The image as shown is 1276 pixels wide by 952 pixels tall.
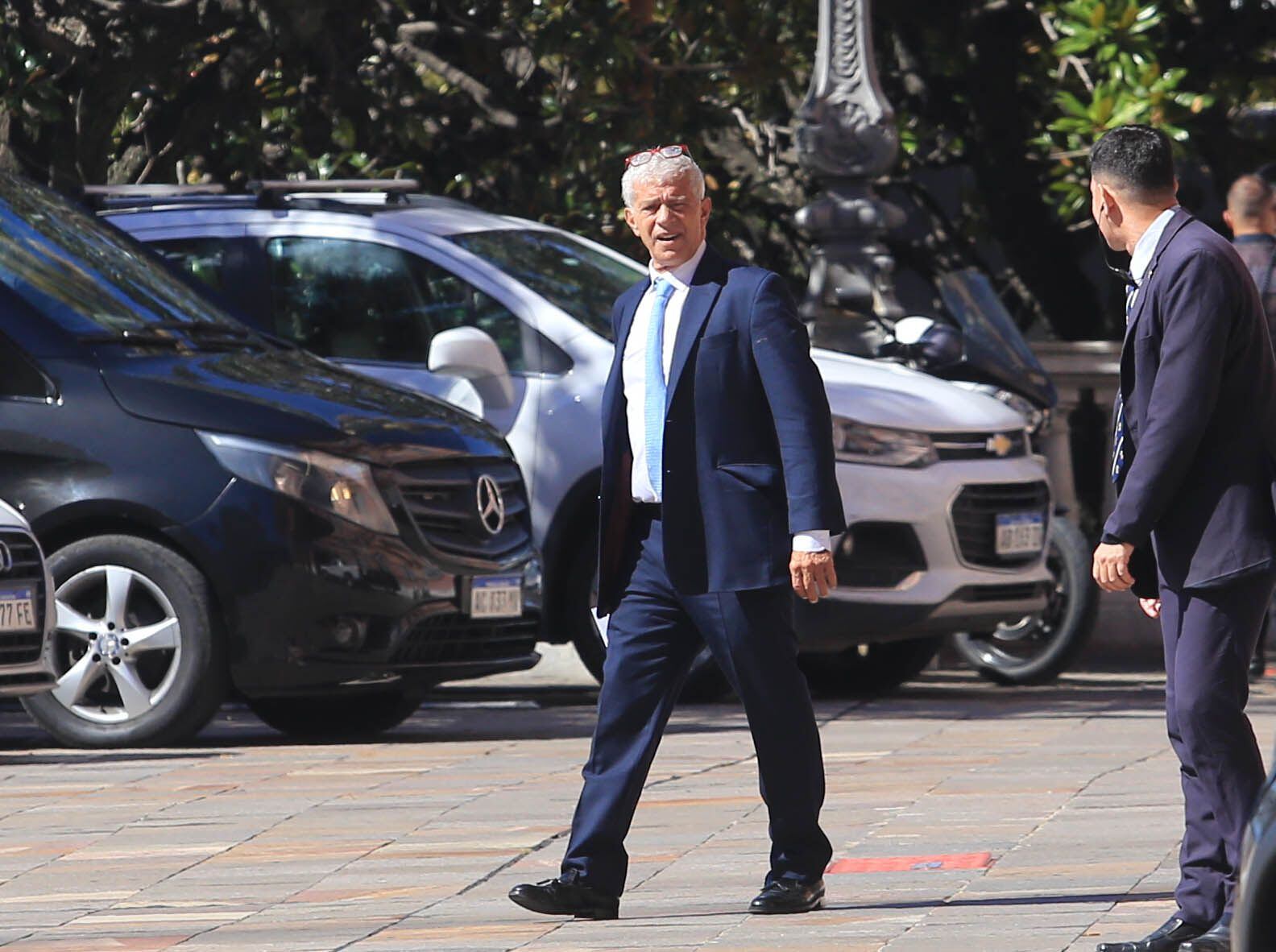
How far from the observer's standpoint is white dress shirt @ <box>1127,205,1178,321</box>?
5934 millimetres

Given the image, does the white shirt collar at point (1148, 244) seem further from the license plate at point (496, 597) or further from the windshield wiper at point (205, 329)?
the windshield wiper at point (205, 329)

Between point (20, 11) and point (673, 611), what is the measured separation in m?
7.99

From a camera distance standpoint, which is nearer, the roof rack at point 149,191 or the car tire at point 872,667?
the car tire at point 872,667

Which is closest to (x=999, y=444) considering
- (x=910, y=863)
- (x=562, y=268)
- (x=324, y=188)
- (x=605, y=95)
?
(x=562, y=268)

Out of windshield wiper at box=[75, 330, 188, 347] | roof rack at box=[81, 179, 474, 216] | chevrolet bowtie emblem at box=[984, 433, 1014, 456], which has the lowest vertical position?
chevrolet bowtie emblem at box=[984, 433, 1014, 456]

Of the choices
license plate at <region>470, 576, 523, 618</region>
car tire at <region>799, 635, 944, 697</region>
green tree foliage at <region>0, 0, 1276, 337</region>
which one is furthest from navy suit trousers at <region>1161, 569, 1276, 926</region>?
green tree foliage at <region>0, 0, 1276, 337</region>

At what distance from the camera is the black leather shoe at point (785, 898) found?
252 inches

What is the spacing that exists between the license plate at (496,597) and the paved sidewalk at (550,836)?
47cm

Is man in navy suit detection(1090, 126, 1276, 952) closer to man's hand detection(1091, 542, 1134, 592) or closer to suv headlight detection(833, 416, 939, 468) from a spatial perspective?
man's hand detection(1091, 542, 1134, 592)

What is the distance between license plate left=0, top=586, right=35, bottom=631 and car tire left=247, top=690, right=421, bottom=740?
1.50 meters

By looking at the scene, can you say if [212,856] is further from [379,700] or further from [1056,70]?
[1056,70]

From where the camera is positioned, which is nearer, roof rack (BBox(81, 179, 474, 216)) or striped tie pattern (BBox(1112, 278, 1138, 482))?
striped tie pattern (BBox(1112, 278, 1138, 482))

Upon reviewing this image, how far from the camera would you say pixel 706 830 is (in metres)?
7.81

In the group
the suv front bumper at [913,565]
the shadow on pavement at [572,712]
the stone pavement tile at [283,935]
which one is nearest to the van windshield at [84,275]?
the shadow on pavement at [572,712]
